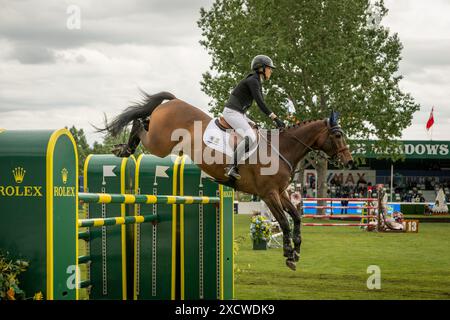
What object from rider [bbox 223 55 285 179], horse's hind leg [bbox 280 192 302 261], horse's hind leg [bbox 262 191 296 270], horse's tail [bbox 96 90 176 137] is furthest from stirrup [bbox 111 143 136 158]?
horse's hind leg [bbox 280 192 302 261]

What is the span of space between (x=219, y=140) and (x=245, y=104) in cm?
53

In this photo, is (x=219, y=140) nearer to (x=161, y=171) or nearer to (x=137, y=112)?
(x=161, y=171)

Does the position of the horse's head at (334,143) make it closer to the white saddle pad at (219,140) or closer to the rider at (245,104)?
the rider at (245,104)

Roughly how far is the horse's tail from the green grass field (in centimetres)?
256

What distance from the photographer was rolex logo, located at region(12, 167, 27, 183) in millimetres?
4570

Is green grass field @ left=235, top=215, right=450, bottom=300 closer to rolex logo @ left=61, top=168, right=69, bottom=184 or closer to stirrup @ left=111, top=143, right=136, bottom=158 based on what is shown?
stirrup @ left=111, top=143, right=136, bottom=158

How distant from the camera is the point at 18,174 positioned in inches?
180

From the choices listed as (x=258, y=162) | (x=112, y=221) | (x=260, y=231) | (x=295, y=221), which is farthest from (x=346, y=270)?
(x=112, y=221)

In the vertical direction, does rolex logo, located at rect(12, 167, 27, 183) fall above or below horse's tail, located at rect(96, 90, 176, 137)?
below

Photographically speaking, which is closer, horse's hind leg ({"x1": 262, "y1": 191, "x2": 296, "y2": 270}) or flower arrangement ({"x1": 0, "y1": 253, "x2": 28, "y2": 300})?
flower arrangement ({"x1": 0, "y1": 253, "x2": 28, "y2": 300})

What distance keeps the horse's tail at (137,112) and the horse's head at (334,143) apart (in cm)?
193

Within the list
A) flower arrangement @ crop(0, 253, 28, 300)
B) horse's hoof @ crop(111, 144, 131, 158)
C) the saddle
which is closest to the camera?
flower arrangement @ crop(0, 253, 28, 300)

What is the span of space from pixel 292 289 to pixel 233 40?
24.9 m
